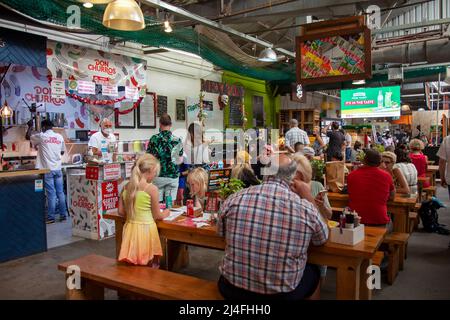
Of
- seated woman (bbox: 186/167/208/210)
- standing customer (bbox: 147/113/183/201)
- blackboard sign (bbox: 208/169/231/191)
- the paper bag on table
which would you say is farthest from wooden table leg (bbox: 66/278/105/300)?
the paper bag on table

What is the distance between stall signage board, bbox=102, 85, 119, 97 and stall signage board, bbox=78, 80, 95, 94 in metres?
0.30

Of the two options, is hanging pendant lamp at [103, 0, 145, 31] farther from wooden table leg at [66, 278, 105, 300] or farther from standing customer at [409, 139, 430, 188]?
standing customer at [409, 139, 430, 188]

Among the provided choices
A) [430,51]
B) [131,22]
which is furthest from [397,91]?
[131,22]

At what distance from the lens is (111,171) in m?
5.95

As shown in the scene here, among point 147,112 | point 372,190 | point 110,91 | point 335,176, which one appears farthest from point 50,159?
point 372,190

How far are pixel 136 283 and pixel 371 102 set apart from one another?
11205mm

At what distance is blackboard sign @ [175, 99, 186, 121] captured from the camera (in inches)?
415

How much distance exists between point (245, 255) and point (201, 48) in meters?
5.99

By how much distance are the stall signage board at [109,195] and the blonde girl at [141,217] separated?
2636 mm

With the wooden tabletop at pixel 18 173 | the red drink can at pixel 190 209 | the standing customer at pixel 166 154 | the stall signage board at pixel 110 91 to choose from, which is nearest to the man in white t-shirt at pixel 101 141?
the stall signage board at pixel 110 91

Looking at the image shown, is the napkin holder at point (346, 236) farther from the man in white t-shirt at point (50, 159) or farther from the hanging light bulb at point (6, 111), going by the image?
the hanging light bulb at point (6, 111)

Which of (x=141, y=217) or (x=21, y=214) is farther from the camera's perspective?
(x=21, y=214)

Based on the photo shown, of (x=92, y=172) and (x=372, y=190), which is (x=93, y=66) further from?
(x=372, y=190)
